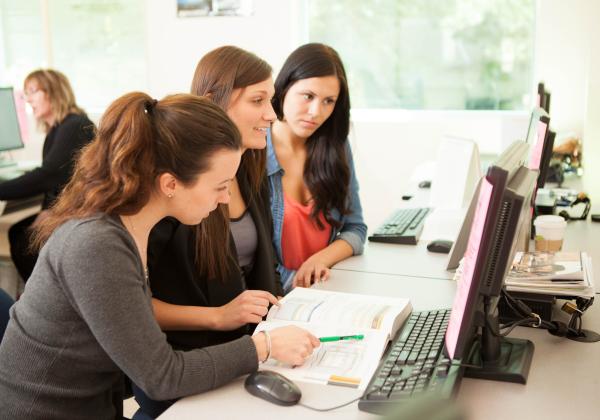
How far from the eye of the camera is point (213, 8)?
4.44m

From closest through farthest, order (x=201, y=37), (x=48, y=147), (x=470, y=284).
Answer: (x=470, y=284)
(x=48, y=147)
(x=201, y=37)

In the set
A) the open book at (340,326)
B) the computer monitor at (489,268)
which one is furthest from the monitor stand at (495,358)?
the open book at (340,326)

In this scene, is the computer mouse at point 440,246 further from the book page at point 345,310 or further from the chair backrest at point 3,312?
the chair backrest at point 3,312

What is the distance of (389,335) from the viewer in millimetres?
1359

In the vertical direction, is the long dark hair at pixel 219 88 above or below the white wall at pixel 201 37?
below

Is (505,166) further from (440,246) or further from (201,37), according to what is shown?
(201,37)

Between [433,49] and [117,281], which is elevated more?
[433,49]

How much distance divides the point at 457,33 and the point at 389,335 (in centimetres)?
317

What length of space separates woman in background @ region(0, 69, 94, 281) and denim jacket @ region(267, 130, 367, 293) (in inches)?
61.1

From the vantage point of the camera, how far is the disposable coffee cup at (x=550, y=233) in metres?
1.91

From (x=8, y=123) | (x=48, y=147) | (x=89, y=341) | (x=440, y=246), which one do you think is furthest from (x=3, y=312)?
(x=8, y=123)

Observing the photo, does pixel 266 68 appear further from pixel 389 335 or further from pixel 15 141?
pixel 15 141

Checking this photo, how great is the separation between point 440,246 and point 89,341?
126 centimetres

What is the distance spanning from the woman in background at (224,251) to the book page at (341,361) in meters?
0.18
